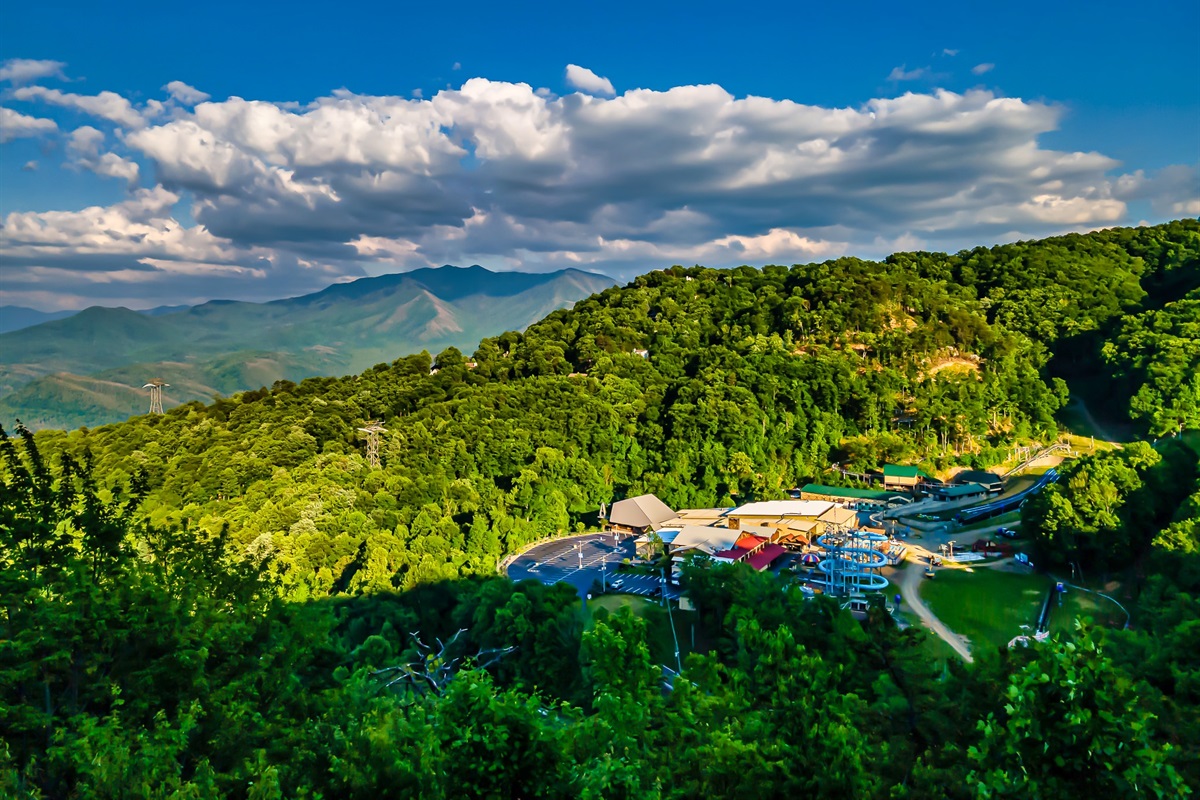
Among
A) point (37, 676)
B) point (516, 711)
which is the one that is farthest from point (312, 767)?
point (37, 676)

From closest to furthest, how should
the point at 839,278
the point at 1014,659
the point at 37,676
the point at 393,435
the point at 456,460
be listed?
the point at 37,676 → the point at 1014,659 → the point at 456,460 → the point at 393,435 → the point at 839,278

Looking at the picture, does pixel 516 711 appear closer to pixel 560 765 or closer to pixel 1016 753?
pixel 560 765

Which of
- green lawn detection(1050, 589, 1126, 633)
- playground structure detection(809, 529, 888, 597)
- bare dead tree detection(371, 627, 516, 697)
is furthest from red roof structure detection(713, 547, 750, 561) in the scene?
bare dead tree detection(371, 627, 516, 697)

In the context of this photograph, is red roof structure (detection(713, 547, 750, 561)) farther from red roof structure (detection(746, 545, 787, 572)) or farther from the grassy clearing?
the grassy clearing

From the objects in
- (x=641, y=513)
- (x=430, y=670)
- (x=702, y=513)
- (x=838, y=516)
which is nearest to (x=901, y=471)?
(x=838, y=516)

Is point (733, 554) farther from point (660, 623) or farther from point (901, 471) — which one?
point (901, 471)
